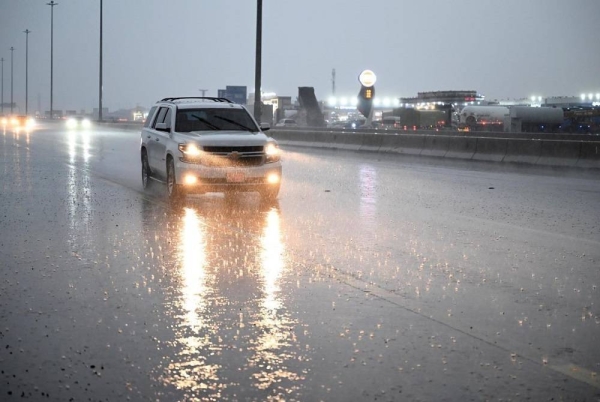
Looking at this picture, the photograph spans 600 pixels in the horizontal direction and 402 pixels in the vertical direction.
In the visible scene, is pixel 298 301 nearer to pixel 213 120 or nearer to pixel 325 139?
pixel 213 120

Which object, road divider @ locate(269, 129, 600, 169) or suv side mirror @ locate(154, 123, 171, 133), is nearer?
suv side mirror @ locate(154, 123, 171, 133)

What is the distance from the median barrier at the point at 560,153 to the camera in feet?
82.1

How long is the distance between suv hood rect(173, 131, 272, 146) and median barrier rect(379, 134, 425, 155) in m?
17.4

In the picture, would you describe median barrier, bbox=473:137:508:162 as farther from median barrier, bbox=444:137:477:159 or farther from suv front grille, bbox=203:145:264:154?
suv front grille, bbox=203:145:264:154

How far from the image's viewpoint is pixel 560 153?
25547mm

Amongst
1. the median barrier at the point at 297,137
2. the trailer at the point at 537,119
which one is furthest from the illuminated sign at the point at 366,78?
the trailer at the point at 537,119

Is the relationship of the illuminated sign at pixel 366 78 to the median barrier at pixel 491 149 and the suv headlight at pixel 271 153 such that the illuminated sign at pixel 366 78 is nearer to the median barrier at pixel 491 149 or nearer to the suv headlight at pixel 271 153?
the median barrier at pixel 491 149

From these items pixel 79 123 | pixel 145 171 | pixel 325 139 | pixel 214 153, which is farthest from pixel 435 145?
pixel 79 123

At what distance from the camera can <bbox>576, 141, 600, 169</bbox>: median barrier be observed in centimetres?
2419

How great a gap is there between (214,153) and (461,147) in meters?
16.6

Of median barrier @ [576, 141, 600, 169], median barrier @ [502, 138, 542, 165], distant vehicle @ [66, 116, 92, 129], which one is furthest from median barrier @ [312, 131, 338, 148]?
distant vehicle @ [66, 116, 92, 129]

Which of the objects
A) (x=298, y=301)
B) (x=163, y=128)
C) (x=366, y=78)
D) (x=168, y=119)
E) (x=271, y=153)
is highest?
(x=366, y=78)

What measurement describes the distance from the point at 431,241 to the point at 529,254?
4.43 ft

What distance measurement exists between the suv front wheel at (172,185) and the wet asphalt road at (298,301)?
0.79 ft
